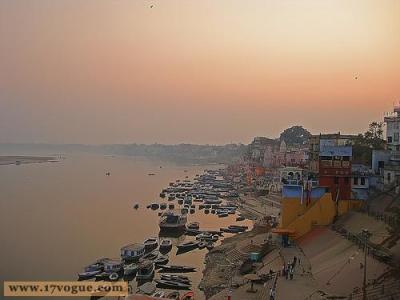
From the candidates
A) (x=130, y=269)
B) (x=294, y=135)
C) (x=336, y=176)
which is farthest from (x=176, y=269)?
(x=294, y=135)

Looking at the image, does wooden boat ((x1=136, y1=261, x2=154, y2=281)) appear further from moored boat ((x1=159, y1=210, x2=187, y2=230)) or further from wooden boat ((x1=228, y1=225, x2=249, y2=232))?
wooden boat ((x1=228, y1=225, x2=249, y2=232))

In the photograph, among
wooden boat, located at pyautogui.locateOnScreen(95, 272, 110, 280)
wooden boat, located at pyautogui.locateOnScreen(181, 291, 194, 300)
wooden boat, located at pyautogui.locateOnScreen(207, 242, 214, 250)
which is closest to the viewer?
wooden boat, located at pyautogui.locateOnScreen(181, 291, 194, 300)

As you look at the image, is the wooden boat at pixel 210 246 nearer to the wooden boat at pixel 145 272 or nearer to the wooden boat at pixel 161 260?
the wooden boat at pixel 161 260


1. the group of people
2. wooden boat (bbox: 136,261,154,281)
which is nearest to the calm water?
wooden boat (bbox: 136,261,154,281)

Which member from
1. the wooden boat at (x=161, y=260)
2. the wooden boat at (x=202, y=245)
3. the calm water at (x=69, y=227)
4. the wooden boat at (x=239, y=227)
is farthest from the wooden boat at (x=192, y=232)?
the wooden boat at (x=161, y=260)

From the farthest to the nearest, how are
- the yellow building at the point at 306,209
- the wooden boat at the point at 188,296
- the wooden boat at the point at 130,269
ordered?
the yellow building at the point at 306,209 → the wooden boat at the point at 130,269 → the wooden boat at the point at 188,296

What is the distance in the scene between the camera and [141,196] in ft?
175

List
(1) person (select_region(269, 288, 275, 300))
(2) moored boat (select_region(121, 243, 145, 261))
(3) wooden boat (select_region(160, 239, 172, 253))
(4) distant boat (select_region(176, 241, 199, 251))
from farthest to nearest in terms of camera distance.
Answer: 1. (4) distant boat (select_region(176, 241, 199, 251))
2. (3) wooden boat (select_region(160, 239, 172, 253))
3. (2) moored boat (select_region(121, 243, 145, 261))
4. (1) person (select_region(269, 288, 275, 300))

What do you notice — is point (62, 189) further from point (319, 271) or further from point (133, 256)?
point (319, 271)

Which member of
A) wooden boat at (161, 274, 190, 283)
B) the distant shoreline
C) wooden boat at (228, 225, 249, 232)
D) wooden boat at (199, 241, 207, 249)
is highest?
the distant shoreline

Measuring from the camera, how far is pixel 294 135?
8512 centimetres

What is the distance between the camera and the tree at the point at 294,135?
83250mm

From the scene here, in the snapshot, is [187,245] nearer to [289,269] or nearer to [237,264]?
[237,264]

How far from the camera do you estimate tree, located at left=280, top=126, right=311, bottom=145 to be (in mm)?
83250
